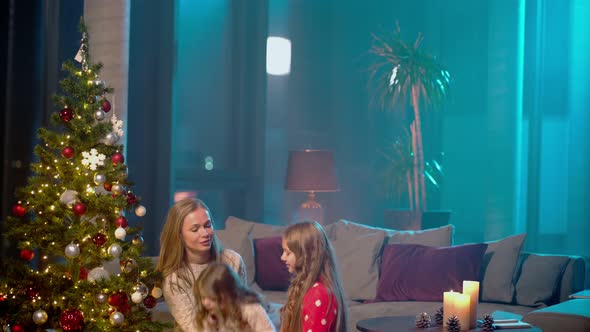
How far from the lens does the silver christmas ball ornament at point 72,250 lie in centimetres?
332

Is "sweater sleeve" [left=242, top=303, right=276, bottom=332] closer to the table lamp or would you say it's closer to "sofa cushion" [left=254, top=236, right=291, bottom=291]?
"sofa cushion" [left=254, top=236, right=291, bottom=291]

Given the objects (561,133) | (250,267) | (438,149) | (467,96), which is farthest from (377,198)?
(250,267)

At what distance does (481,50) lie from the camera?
7.50 meters

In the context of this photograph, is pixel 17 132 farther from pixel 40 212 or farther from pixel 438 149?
pixel 438 149

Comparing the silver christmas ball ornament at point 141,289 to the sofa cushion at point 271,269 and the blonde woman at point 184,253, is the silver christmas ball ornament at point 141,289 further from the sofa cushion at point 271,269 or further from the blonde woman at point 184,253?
the sofa cushion at point 271,269

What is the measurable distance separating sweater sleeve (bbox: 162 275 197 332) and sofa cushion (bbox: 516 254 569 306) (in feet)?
7.76

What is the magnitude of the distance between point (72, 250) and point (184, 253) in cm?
50

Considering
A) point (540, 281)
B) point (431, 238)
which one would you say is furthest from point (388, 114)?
point (540, 281)

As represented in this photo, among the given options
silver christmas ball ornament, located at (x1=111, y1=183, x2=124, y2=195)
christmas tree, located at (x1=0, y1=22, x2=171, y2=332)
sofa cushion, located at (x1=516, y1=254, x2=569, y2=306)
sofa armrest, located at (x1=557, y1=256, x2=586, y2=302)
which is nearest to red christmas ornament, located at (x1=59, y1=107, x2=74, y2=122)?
christmas tree, located at (x1=0, y1=22, x2=171, y2=332)

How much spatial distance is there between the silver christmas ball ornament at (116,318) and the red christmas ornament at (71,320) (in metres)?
0.13

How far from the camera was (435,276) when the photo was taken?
4805 mm

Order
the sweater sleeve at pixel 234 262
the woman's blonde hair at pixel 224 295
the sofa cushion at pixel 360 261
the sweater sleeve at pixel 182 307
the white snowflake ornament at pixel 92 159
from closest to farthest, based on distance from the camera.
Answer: the woman's blonde hair at pixel 224 295 < the sweater sleeve at pixel 182 307 < the sweater sleeve at pixel 234 262 < the white snowflake ornament at pixel 92 159 < the sofa cushion at pixel 360 261

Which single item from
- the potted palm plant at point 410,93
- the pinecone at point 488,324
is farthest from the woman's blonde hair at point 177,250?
the potted palm plant at point 410,93

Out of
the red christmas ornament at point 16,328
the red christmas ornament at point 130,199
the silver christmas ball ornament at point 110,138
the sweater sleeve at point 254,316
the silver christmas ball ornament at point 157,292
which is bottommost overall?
the red christmas ornament at point 16,328
